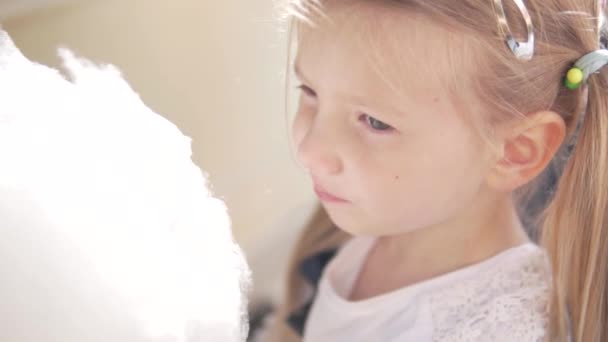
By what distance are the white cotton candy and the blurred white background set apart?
1.7 inches

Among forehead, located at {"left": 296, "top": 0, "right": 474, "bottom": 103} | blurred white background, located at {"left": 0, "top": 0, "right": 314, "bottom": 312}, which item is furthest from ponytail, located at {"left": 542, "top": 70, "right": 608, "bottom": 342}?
blurred white background, located at {"left": 0, "top": 0, "right": 314, "bottom": 312}

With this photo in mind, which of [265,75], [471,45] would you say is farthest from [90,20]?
[471,45]

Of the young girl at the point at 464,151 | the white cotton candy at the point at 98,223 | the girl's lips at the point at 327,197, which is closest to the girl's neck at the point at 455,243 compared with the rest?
the young girl at the point at 464,151

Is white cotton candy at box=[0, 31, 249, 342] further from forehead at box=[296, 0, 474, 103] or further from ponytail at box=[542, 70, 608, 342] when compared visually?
ponytail at box=[542, 70, 608, 342]

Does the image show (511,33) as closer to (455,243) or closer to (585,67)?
(585,67)

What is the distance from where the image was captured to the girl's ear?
2.01 ft

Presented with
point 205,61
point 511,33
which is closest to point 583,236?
point 511,33

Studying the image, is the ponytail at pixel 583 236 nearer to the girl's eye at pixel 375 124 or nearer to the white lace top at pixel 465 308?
the white lace top at pixel 465 308

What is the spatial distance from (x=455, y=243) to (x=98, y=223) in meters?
0.42

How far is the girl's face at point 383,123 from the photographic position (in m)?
0.56

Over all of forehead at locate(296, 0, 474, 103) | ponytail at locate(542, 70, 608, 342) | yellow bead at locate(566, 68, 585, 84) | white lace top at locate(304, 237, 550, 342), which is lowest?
white lace top at locate(304, 237, 550, 342)

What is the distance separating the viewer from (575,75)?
591 mm

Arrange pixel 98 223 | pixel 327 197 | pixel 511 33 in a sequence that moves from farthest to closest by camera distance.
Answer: pixel 327 197, pixel 511 33, pixel 98 223

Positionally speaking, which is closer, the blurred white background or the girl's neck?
the blurred white background
